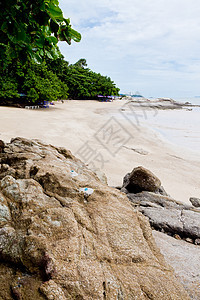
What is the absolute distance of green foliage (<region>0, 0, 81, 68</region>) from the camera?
89.2 inches

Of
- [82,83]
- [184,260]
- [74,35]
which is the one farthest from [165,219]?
[82,83]

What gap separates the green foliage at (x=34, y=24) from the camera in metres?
2.27

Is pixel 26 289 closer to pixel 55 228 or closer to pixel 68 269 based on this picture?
pixel 68 269

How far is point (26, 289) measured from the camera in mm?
1473

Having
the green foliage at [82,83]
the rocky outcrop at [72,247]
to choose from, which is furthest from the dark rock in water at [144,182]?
the green foliage at [82,83]

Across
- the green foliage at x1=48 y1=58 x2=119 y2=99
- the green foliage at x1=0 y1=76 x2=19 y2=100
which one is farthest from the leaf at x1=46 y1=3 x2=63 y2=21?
the green foliage at x1=48 y1=58 x2=119 y2=99

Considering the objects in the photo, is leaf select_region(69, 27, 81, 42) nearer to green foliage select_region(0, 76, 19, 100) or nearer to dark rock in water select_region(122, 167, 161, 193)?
dark rock in water select_region(122, 167, 161, 193)

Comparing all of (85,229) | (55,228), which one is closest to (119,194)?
(85,229)

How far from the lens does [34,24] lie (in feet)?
9.30

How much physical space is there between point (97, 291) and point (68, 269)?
0.90ft

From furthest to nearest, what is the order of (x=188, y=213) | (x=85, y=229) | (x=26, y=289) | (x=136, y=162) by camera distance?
(x=136, y=162) → (x=188, y=213) → (x=85, y=229) → (x=26, y=289)

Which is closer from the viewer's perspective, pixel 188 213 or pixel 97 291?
pixel 97 291

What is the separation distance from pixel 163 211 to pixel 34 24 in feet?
12.5

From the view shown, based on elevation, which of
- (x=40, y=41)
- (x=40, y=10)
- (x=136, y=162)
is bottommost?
(x=136, y=162)
